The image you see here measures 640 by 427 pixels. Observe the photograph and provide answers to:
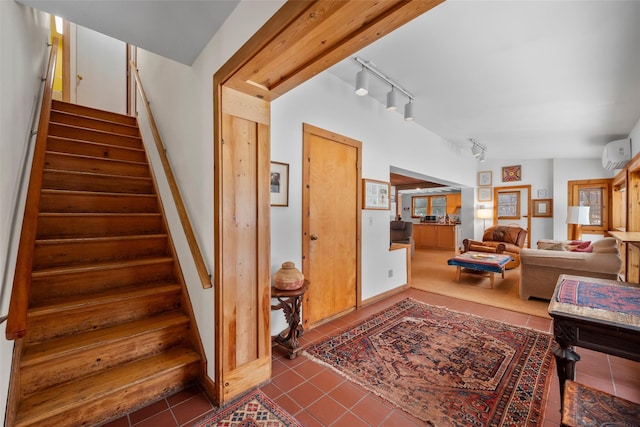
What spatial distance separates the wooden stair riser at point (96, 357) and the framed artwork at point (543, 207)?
→ 8406mm

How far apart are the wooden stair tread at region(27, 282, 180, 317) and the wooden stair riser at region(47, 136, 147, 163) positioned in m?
1.77

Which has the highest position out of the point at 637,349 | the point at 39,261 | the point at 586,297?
the point at 39,261

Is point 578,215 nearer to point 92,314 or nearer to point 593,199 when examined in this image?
point 593,199

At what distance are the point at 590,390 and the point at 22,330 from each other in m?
2.32

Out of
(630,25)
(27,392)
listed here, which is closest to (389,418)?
(27,392)

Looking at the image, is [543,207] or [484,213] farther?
[484,213]

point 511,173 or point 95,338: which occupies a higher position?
point 511,173

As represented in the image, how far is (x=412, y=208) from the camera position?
10.5m

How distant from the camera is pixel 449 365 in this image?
210 centimetres

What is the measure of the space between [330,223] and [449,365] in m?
1.67

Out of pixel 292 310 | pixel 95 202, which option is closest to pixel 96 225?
pixel 95 202

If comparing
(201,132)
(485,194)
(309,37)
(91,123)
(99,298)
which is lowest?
(99,298)

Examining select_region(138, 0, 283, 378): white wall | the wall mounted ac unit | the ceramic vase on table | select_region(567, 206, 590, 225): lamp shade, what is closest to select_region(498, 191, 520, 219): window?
select_region(567, 206, 590, 225): lamp shade

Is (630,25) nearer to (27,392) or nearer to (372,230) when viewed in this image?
(372,230)
